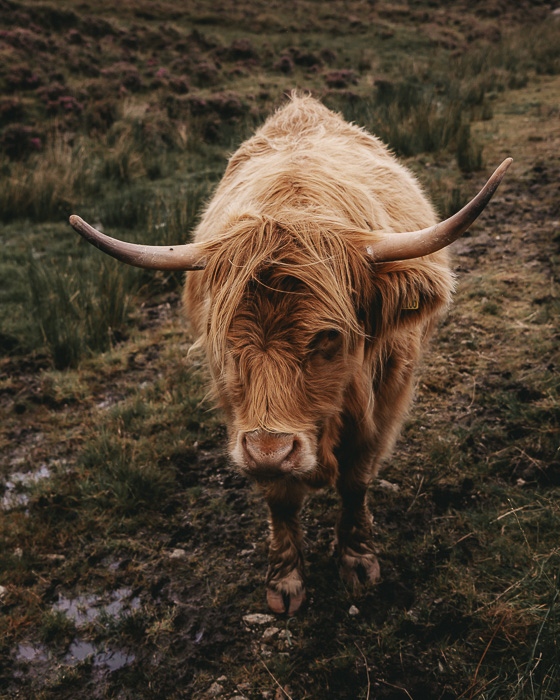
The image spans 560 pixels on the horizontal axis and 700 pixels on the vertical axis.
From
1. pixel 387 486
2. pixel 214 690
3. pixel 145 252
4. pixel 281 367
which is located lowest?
pixel 214 690

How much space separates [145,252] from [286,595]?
1.58m

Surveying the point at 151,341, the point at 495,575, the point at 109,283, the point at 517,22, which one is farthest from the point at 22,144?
the point at 517,22

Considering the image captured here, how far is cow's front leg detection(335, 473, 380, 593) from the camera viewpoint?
2.30 meters

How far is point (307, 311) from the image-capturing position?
62.2 inches

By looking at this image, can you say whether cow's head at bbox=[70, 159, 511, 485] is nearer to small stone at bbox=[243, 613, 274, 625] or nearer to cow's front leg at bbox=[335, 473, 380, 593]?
cow's front leg at bbox=[335, 473, 380, 593]

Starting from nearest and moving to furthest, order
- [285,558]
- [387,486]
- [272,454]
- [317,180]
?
[272,454], [317,180], [285,558], [387,486]

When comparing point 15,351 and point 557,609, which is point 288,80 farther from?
point 557,609

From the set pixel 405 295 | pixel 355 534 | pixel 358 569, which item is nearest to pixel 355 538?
pixel 355 534

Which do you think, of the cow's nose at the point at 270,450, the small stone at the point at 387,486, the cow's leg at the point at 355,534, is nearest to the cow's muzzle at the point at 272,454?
the cow's nose at the point at 270,450

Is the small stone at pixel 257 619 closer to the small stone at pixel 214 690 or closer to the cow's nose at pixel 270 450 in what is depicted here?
the small stone at pixel 214 690

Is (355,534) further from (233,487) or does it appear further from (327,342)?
(327,342)

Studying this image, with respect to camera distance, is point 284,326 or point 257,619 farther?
point 257,619

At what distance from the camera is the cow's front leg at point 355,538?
2.30 m

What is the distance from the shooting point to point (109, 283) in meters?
4.44
